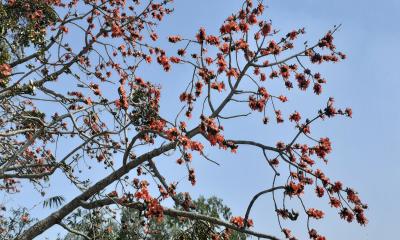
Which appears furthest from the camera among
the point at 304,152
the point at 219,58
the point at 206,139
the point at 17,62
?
the point at 17,62

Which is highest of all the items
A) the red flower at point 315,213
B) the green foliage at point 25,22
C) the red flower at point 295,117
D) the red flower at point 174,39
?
the green foliage at point 25,22

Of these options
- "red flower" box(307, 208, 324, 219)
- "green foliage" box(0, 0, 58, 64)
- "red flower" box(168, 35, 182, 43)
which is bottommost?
"red flower" box(307, 208, 324, 219)

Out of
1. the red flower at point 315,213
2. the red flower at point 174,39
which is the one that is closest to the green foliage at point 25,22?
the red flower at point 174,39

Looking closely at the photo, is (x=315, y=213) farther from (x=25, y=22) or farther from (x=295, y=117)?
(x=25, y=22)

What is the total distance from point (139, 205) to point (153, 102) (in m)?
2.64

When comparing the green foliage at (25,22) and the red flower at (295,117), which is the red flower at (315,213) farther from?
the green foliage at (25,22)

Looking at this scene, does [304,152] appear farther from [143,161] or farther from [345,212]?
[143,161]

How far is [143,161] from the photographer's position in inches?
221

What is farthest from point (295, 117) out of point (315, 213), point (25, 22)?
point (25, 22)

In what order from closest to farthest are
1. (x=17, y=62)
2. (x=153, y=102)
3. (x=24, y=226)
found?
(x=153, y=102), (x=17, y=62), (x=24, y=226)

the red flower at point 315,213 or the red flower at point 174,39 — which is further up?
the red flower at point 174,39

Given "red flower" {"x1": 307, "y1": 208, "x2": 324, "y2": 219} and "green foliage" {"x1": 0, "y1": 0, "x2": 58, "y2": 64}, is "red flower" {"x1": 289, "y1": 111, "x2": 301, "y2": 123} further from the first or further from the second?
"green foliage" {"x1": 0, "y1": 0, "x2": 58, "y2": 64}

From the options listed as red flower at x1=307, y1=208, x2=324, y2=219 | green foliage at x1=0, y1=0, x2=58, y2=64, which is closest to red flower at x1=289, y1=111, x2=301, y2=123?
red flower at x1=307, y1=208, x2=324, y2=219

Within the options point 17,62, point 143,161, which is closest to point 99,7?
point 17,62
